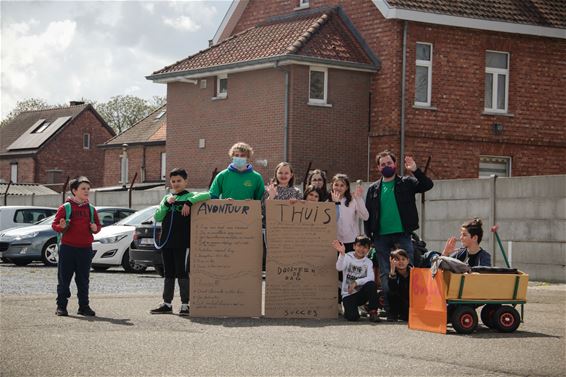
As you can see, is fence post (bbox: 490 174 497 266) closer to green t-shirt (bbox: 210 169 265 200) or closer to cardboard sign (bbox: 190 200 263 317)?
green t-shirt (bbox: 210 169 265 200)

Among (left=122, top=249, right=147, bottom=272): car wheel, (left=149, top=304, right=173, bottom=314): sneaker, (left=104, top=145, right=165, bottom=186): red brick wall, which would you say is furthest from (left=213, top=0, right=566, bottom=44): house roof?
(left=104, top=145, right=165, bottom=186): red brick wall

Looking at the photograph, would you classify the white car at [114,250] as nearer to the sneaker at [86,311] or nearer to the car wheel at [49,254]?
the car wheel at [49,254]

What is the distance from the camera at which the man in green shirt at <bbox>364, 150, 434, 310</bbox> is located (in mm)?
13938

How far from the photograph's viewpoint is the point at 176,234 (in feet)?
46.4

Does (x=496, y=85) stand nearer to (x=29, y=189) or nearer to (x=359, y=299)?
(x=359, y=299)

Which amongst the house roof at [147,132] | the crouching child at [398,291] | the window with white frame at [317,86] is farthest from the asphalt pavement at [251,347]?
the house roof at [147,132]

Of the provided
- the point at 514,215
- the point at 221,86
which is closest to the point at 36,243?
the point at 514,215

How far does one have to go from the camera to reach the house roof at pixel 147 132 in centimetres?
6719

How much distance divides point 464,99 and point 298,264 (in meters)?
22.4

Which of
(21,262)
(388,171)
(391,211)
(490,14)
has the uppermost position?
(490,14)

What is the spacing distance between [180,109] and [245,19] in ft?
13.7

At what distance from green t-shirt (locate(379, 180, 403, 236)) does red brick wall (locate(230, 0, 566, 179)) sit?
67.3 ft

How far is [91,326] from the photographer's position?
12.5 m

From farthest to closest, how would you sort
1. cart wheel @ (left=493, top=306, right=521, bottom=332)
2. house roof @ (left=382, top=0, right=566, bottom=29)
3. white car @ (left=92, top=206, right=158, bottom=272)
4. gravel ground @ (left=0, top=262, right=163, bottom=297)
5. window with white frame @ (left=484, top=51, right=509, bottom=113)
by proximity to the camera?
window with white frame @ (left=484, top=51, right=509, bottom=113), house roof @ (left=382, top=0, right=566, bottom=29), white car @ (left=92, top=206, right=158, bottom=272), gravel ground @ (left=0, top=262, right=163, bottom=297), cart wheel @ (left=493, top=306, right=521, bottom=332)
